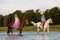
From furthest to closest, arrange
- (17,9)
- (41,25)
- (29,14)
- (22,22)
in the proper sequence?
(29,14) → (17,9) → (41,25) → (22,22)

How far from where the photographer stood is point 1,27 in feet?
45.2

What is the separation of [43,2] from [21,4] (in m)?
1.16

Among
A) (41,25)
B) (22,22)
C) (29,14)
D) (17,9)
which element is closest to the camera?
(22,22)

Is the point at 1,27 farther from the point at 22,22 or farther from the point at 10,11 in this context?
the point at 22,22

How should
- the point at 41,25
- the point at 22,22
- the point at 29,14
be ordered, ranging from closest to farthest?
the point at 22,22, the point at 41,25, the point at 29,14

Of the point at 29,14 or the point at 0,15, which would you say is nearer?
the point at 0,15

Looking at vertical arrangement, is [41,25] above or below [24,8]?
below

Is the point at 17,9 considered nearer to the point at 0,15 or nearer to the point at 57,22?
the point at 0,15

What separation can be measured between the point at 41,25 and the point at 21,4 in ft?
7.17

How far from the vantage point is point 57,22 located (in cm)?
1395

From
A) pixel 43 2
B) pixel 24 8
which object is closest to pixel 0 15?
pixel 24 8

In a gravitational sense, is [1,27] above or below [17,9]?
below

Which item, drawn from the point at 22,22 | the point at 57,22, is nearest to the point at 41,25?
the point at 22,22

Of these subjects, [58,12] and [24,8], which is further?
[58,12]
